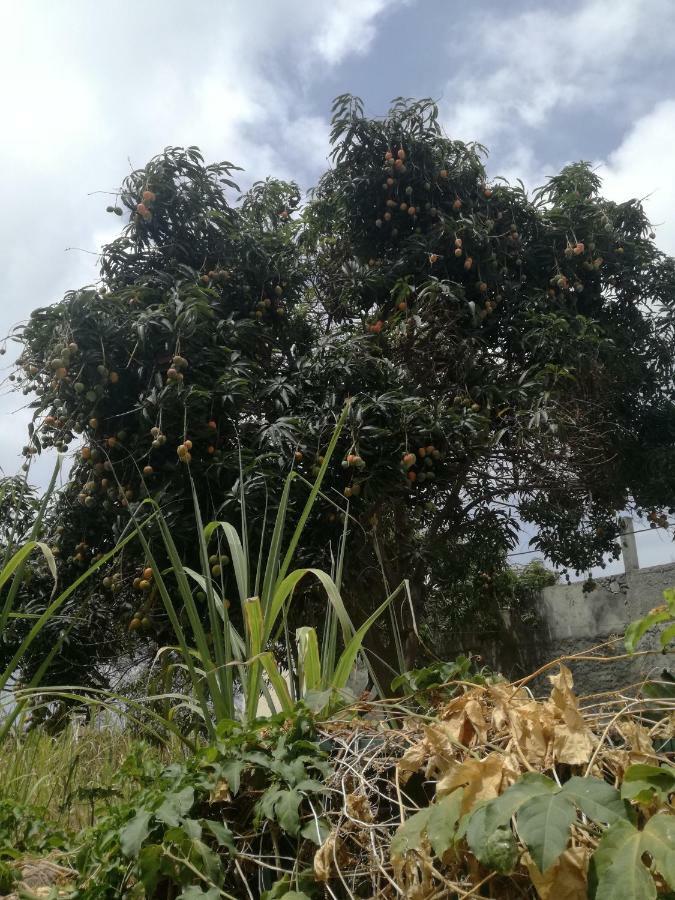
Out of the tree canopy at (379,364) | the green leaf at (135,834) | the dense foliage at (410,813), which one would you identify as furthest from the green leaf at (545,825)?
the tree canopy at (379,364)

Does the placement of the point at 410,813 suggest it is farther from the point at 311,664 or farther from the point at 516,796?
the point at 311,664

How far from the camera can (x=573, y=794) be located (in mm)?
853

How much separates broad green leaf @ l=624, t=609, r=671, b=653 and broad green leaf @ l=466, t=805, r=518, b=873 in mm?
393

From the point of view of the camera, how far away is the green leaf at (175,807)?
1.12 metres

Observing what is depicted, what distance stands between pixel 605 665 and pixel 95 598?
395 centimetres

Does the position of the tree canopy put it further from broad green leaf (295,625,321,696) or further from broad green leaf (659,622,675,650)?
broad green leaf (659,622,675,650)

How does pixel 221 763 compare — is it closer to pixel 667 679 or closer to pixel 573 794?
pixel 573 794

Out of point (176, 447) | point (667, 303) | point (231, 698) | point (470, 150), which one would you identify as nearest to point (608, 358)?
point (667, 303)

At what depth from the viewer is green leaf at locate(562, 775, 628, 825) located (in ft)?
2.74

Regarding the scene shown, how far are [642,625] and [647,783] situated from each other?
32 cm

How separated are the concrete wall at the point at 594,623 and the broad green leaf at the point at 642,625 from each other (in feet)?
16.6

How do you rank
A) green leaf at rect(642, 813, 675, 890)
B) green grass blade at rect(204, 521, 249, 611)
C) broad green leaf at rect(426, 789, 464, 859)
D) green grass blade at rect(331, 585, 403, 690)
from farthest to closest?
green grass blade at rect(204, 521, 249, 611)
green grass blade at rect(331, 585, 403, 690)
broad green leaf at rect(426, 789, 464, 859)
green leaf at rect(642, 813, 675, 890)

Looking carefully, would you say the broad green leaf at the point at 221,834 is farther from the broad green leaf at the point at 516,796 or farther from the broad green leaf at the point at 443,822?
the broad green leaf at the point at 516,796

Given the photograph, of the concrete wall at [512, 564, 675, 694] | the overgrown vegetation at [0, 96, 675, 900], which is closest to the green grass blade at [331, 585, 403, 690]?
the overgrown vegetation at [0, 96, 675, 900]
